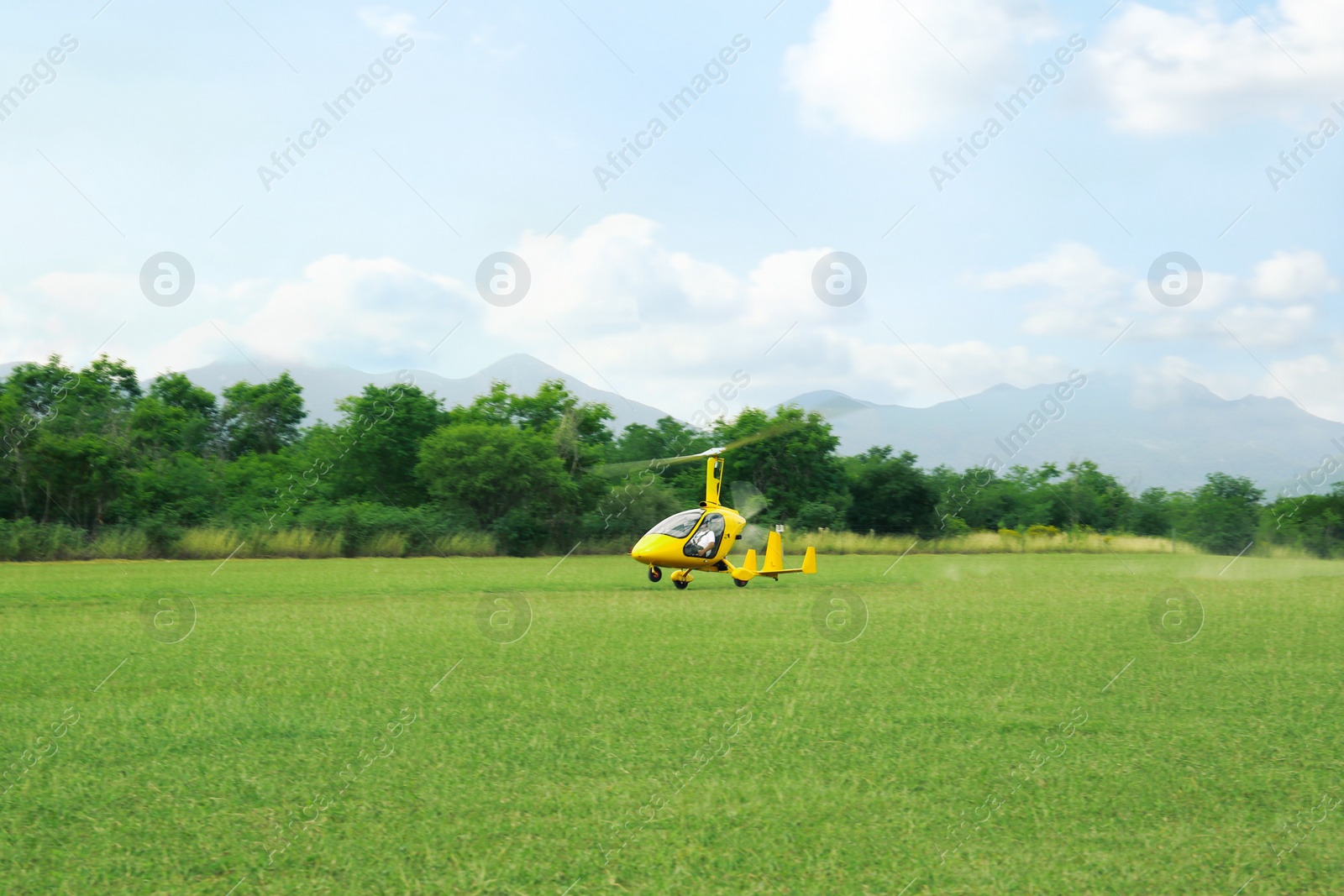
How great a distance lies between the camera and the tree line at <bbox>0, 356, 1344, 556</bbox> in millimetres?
25609

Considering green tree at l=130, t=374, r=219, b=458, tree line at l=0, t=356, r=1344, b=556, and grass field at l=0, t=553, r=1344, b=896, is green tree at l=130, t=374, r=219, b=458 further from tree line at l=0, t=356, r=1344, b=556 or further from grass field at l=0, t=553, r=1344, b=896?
grass field at l=0, t=553, r=1344, b=896

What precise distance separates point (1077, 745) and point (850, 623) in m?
6.03

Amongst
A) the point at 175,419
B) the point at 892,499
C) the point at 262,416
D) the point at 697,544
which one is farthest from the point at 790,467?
the point at 262,416

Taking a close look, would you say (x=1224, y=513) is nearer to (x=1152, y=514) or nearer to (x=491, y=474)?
(x=1152, y=514)

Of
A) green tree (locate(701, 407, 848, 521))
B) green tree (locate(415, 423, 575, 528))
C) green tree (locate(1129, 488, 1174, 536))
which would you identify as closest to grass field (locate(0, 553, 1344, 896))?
green tree (locate(415, 423, 575, 528))

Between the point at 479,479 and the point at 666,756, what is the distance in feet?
81.1

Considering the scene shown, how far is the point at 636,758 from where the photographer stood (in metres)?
5.59

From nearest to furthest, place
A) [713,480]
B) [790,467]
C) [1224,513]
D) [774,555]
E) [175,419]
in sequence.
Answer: [713,480] → [774,555] → [175,419] → [1224,513] → [790,467]

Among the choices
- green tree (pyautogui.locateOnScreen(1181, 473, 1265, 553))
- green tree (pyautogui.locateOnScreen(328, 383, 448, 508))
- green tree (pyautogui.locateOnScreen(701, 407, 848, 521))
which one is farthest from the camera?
green tree (pyautogui.locateOnScreen(701, 407, 848, 521))

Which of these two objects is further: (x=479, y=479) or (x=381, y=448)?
(x=381, y=448)

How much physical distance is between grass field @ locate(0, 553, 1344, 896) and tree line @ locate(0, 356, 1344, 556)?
22.1 feet

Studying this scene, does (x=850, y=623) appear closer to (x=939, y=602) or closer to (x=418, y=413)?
(x=939, y=602)

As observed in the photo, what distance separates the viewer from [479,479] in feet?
97.6

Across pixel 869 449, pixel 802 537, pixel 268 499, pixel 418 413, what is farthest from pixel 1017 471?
pixel 268 499
